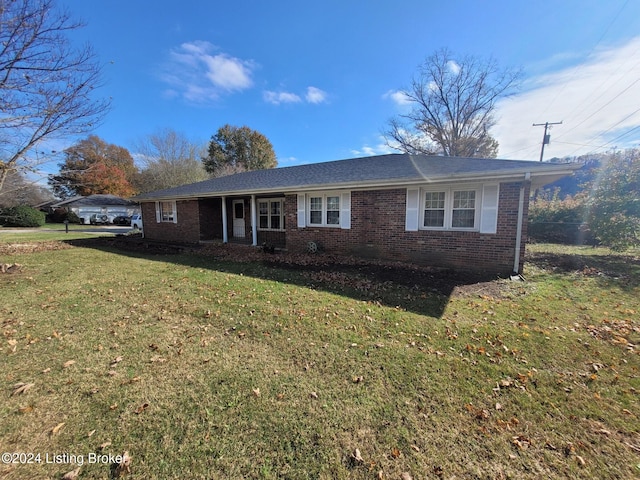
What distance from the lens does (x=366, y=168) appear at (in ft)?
35.4

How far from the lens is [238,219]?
15.1 metres

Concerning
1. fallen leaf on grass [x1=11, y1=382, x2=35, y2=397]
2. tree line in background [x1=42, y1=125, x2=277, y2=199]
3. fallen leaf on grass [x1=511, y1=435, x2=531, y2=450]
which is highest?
tree line in background [x1=42, y1=125, x2=277, y2=199]

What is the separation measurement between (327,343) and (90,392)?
2629 millimetres

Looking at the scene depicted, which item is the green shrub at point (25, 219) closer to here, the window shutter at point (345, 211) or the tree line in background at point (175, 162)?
the tree line in background at point (175, 162)

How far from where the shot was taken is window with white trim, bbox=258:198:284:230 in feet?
43.4

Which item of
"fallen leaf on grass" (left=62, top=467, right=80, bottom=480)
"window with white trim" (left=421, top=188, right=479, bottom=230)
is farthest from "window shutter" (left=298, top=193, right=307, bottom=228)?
"fallen leaf on grass" (left=62, top=467, right=80, bottom=480)

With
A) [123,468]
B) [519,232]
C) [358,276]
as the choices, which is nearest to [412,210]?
[519,232]

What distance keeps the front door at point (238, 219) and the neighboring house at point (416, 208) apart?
204 cm

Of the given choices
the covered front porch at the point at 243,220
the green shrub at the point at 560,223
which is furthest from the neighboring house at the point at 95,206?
the green shrub at the point at 560,223

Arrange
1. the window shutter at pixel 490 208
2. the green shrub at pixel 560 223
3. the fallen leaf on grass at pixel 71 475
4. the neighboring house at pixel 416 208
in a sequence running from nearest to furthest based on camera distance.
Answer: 1. the fallen leaf on grass at pixel 71 475
2. the neighboring house at pixel 416 208
3. the window shutter at pixel 490 208
4. the green shrub at pixel 560 223

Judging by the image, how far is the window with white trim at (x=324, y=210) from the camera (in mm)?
10297

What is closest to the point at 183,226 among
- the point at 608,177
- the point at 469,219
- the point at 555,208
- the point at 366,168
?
the point at 366,168

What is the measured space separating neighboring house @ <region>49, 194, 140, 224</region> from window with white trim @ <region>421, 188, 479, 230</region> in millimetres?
35844

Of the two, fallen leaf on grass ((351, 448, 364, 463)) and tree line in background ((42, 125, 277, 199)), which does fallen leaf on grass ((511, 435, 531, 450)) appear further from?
tree line in background ((42, 125, 277, 199))
